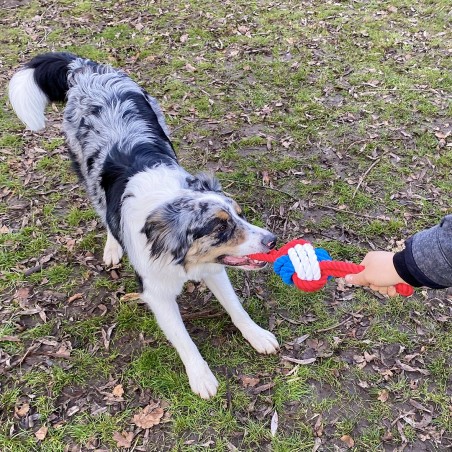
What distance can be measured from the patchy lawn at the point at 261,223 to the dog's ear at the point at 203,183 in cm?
111

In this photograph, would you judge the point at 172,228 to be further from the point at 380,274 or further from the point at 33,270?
the point at 33,270

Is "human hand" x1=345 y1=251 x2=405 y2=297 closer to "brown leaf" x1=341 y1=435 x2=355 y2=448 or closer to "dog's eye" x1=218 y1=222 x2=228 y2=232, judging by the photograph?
"dog's eye" x1=218 y1=222 x2=228 y2=232

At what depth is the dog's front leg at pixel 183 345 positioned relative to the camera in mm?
3092

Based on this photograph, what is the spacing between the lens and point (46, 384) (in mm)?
3277

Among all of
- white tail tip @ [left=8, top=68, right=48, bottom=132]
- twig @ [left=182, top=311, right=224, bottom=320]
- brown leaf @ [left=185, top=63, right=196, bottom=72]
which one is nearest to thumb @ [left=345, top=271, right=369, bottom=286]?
twig @ [left=182, top=311, right=224, bottom=320]

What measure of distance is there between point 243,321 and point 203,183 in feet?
3.57

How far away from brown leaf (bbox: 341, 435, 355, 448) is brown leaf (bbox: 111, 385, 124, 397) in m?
1.51

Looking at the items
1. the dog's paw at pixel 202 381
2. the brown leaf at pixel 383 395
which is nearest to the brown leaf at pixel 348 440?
the brown leaf at pixel 383 395

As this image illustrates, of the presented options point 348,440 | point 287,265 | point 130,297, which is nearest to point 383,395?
point 348,440

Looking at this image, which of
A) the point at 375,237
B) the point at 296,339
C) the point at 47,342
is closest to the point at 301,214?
the point at 375,237

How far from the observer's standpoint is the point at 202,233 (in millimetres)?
2727

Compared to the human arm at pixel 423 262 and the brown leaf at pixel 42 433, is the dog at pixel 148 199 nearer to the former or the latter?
the human arm at pixel 423 262

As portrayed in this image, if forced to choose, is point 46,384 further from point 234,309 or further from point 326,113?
point 326,113

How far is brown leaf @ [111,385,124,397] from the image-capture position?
321 centimetres
